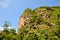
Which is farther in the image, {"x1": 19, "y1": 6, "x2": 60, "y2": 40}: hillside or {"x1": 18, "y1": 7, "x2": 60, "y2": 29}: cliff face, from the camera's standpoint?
{"x1": 18, "y1": 7, "x2": 60, "y2": 29}: cliff face

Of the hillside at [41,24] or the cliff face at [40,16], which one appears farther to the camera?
the cliff face at [40,16]

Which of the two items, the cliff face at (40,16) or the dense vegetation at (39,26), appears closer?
the dense vegetation at (39,26)

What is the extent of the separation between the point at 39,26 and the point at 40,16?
9.10 metres

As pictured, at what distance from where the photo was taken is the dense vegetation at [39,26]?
76.7m

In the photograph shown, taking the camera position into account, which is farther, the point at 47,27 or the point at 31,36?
the point at 47,27

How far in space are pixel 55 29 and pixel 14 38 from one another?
15066mm

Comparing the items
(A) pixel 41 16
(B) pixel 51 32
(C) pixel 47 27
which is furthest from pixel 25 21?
(B) pixel 51 32

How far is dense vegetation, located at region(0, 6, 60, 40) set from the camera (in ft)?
252

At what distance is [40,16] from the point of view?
96.5 meters

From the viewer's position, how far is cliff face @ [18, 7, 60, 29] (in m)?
90.6

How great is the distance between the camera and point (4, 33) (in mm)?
84375

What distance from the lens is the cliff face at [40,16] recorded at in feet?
297

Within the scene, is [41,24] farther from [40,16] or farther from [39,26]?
[40,16]

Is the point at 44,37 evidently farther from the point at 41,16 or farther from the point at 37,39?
the point at 41,16
